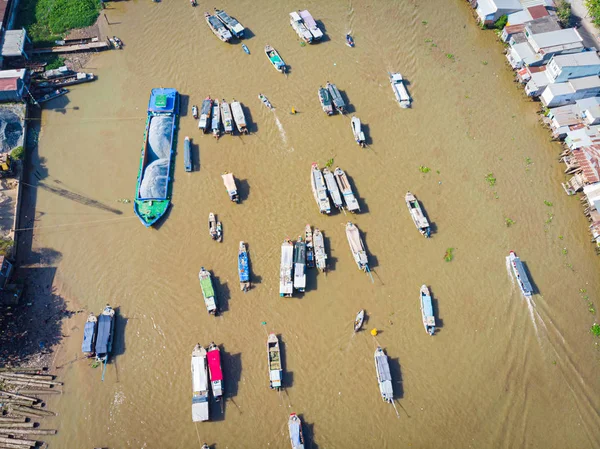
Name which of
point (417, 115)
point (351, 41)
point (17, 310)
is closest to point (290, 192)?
point (417, 115)

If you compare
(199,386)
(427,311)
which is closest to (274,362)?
(199,386)

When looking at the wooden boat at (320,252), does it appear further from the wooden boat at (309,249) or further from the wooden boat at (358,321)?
the wooden boat at (358,321)

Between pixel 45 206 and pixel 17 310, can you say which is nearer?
pixel 17 310

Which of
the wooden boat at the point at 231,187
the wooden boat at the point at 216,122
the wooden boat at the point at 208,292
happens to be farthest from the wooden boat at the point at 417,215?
the wooden boat at the point at 216,122

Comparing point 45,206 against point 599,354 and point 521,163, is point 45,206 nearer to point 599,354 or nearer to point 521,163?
point 521,163

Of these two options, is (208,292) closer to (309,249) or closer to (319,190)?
(309,249)

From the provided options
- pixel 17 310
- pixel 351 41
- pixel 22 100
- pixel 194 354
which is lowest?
pixel 194 354
